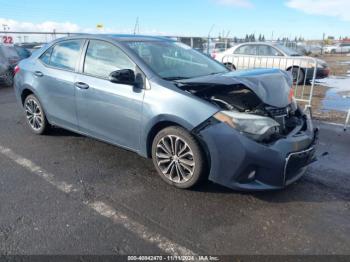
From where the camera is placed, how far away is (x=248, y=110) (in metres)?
3.53

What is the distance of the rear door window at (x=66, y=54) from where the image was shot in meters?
4.74

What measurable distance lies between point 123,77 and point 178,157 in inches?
43.2

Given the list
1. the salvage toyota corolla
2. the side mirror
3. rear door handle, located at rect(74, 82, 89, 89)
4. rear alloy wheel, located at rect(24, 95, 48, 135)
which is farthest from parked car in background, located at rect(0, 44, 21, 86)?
the side mirror

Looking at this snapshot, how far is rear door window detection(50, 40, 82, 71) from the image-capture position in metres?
4.74

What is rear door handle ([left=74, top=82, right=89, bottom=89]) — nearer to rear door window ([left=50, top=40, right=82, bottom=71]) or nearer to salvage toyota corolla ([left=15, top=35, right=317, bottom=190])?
salvage toyota corolla ([left=15, top=35, right=317, bottom=190])

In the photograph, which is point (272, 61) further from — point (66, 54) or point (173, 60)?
point (66, 54)

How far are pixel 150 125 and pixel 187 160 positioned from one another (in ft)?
1.90

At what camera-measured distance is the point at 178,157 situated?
3.71 meters

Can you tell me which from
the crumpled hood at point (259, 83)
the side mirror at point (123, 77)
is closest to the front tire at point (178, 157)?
the crumpled hood at point (259, 83)

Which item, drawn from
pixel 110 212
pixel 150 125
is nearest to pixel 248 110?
pixel 150 125

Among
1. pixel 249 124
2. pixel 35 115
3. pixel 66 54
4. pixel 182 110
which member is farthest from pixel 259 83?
pixel 35 115

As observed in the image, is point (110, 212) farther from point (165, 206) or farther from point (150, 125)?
point (150, 125)

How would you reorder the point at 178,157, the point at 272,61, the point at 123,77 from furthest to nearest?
the point at 272,61 → the point at 123,77 → the point at 178,157

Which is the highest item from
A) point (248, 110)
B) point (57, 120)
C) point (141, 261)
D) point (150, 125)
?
point (248, 110)
